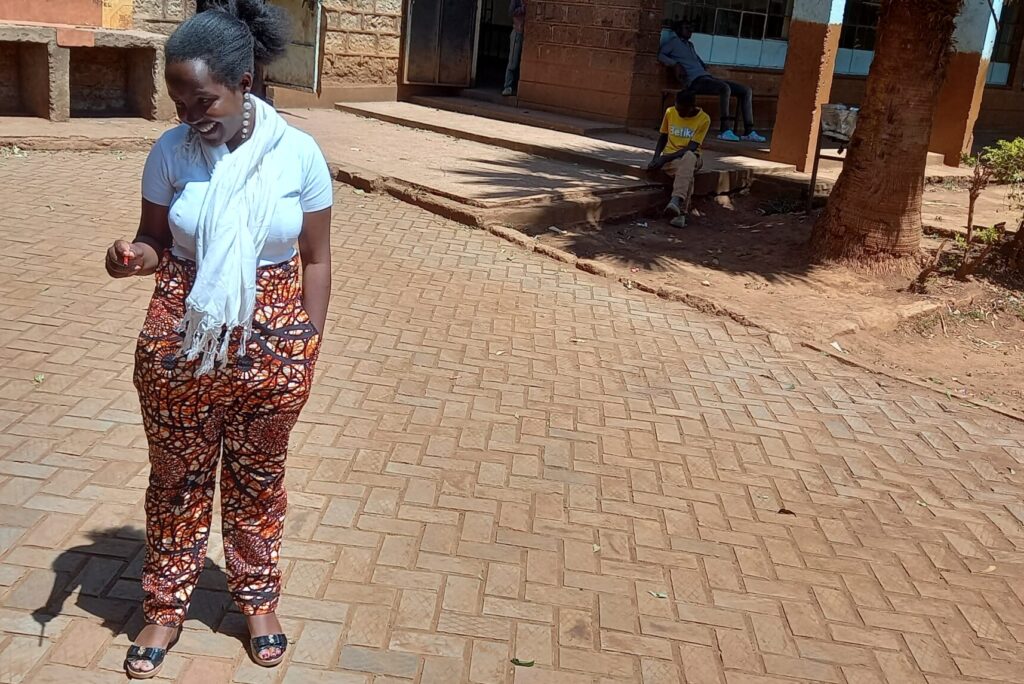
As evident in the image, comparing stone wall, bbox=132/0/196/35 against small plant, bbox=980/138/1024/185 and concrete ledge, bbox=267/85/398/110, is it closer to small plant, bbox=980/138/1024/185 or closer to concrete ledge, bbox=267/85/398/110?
concrete ledge, bbox=267/85/398/110

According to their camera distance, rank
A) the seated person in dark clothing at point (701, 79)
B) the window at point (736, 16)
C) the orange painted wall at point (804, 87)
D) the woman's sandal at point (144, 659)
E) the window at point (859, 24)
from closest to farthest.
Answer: the woman's sandal at point (144, 659), the orange painted wall at point (804, 87), the seated person in dark clothing at point (701, 79), the window at point (736, 16), the window at point (859, 24)

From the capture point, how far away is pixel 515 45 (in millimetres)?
13875

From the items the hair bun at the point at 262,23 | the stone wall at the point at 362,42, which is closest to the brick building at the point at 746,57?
the stone wall at the point at 362,42

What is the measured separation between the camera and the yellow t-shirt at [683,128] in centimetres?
931

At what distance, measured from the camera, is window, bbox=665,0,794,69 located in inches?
514

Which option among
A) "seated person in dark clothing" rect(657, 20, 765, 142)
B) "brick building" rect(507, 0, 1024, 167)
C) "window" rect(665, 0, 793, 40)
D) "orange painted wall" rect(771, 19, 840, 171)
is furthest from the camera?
"window" rect(665, 0, 793, 40)

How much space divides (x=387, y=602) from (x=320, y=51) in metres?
10.7

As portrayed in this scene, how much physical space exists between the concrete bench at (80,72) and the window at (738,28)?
21.6ft

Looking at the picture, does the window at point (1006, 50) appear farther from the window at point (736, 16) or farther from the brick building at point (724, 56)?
the window at point (736, 16)

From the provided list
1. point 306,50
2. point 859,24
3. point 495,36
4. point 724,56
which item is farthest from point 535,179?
point 495,36

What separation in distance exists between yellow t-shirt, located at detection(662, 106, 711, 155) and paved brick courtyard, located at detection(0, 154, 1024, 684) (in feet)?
11.4

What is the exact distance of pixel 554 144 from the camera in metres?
11.1

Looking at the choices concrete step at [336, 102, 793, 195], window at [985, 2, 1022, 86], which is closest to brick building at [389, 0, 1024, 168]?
concrete step at [336, 102, 793, 195]

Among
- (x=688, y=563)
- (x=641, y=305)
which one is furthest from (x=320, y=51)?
(x=688, y=563)
